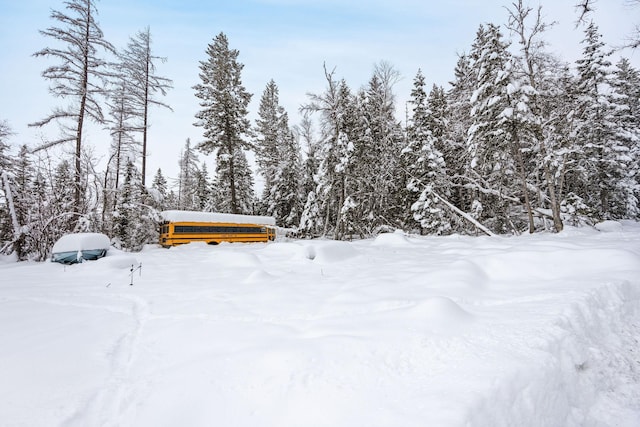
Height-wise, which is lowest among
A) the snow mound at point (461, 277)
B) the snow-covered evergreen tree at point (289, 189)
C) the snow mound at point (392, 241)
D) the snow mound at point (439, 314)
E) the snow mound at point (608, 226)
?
the snow mound at point (439, 314)

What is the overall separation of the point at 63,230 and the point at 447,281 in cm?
1433

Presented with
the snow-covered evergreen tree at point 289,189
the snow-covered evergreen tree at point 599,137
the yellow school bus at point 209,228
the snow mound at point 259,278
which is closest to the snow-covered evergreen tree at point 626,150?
the snow-covered evergreen tree at point 599,137

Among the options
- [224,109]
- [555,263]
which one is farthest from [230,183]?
[555,263]

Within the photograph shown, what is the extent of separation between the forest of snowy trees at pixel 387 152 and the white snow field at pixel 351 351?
10.0 m

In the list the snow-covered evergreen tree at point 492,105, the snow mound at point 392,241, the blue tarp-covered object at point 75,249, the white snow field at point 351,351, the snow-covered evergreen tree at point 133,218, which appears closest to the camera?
the white snow field at point 351,351

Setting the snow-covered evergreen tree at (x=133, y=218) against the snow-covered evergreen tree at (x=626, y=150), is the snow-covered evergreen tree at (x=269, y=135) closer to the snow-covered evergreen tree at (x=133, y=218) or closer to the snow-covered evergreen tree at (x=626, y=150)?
the snow-covered evergreen tree at (x=133, y=218)

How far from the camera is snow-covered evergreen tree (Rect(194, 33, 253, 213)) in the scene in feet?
68.7

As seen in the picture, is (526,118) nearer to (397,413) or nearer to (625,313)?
(625,313)

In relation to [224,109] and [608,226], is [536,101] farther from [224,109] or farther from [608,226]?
[224,109]

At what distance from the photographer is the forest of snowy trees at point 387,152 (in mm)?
13094

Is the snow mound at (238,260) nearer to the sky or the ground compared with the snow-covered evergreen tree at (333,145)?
nearer to the ground

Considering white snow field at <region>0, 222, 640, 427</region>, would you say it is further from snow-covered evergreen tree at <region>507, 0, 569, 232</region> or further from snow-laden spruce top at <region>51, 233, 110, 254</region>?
snow-covered evergreen tree at <region>507, 0, 569, 232</region>

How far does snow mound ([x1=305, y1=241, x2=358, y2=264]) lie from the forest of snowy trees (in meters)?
9.26

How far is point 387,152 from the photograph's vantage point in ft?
71.3
